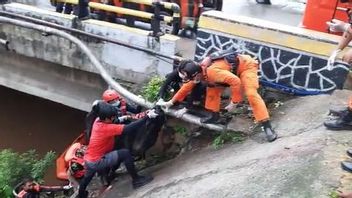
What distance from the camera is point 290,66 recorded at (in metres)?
7.47

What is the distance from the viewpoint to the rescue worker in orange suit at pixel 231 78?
664 centimetres

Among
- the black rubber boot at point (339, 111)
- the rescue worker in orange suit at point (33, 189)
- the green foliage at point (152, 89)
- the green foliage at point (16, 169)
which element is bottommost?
the green foliage at point (16, 169)

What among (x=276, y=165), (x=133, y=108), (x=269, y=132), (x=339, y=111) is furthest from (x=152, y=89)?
(x=339, y=111)

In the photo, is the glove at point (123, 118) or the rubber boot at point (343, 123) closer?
the rubber boot at point (343, 123)

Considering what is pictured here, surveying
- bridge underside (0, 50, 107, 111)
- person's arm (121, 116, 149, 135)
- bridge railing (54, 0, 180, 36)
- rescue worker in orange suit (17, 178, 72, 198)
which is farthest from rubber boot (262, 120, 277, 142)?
bridge underside (0, 50, 107, 111)

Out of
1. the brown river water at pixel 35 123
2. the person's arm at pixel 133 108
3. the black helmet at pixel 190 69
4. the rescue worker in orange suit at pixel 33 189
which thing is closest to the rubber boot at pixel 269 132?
the black helmet at pixel 190 69

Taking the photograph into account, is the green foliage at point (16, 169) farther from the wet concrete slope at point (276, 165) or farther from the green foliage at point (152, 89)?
the green foliage at point (152, 89)

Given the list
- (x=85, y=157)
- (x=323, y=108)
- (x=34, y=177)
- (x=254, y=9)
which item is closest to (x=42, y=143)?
(x=34, y=177)

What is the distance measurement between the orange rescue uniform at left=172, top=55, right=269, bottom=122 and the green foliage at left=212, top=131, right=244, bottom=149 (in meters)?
0.40

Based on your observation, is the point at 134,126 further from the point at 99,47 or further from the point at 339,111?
the point at 339,111

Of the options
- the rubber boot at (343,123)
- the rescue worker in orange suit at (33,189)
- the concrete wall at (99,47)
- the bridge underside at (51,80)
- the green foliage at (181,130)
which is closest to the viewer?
the rubber boot at (343,123)

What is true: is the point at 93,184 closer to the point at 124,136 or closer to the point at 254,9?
the point at 124,136

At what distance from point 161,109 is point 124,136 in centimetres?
65

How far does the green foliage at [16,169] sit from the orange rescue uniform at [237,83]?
347 cm
